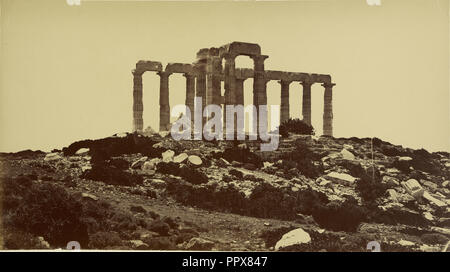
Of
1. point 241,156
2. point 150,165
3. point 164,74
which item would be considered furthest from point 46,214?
point 164,74

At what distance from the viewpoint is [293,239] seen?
2844cm

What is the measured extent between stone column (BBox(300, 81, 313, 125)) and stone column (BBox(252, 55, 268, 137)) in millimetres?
3602

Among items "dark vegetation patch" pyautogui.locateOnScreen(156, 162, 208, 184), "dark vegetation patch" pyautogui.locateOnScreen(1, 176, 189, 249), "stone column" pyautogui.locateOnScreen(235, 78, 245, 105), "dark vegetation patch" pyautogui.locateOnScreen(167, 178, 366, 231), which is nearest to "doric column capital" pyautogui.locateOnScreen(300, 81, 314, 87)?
"stone column" pyautogui.locateOnScreen(235, 78, 245, 105)

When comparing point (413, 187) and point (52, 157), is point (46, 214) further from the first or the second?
point (413, 187)

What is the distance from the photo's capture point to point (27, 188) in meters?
30.4

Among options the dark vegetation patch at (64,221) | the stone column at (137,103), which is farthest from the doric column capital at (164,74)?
the dark vegetation patch at (64,221)

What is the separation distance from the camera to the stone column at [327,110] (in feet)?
140

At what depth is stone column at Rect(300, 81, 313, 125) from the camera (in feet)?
141

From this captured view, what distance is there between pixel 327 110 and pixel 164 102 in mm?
10357

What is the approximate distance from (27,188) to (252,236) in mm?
9643

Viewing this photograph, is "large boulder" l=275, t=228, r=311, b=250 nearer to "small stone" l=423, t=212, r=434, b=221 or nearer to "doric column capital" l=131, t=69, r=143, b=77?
"small stone" l=423, t=212, r=434, b=221

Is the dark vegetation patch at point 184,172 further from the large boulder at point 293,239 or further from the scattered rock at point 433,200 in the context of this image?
the scattered rock at point 433,200

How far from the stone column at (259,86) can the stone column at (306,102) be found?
11.8 feet
